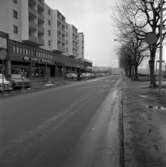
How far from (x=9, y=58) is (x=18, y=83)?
650 inches

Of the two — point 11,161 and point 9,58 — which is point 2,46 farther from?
point 11,161

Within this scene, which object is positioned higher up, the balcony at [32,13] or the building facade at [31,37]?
the balcony at [32,13]

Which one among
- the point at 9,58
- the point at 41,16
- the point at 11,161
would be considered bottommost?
the point at 11,161

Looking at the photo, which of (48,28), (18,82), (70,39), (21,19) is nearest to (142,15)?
(18,82)

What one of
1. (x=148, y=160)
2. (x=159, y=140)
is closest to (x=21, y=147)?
(x=148, y=160)

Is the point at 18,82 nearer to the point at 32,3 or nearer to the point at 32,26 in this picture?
the point at 32,26

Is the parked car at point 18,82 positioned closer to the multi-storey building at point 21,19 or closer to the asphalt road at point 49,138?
the asphalt road at point 49,138

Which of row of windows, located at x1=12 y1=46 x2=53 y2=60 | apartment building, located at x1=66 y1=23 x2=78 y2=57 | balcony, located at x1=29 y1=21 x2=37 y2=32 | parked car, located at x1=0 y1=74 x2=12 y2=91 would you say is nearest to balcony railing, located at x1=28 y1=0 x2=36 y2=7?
balcony, located at x1=29 y1=21 x2=37 y2=32

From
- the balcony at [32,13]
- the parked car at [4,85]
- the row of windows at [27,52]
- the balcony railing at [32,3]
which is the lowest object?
the parked car at [4,85]

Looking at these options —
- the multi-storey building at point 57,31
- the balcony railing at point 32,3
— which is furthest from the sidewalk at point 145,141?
the multi-storey building at point 57,31

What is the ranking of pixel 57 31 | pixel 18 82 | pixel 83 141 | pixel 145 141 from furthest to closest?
pixel 57 31 → pixel 18 82 → pixel 83 141 → pixel 145 141

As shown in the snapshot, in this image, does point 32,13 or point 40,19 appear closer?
point 32,13

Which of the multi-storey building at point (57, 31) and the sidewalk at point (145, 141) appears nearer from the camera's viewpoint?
the sidewalk at point (145, 141)

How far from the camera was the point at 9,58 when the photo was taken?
34.9m
